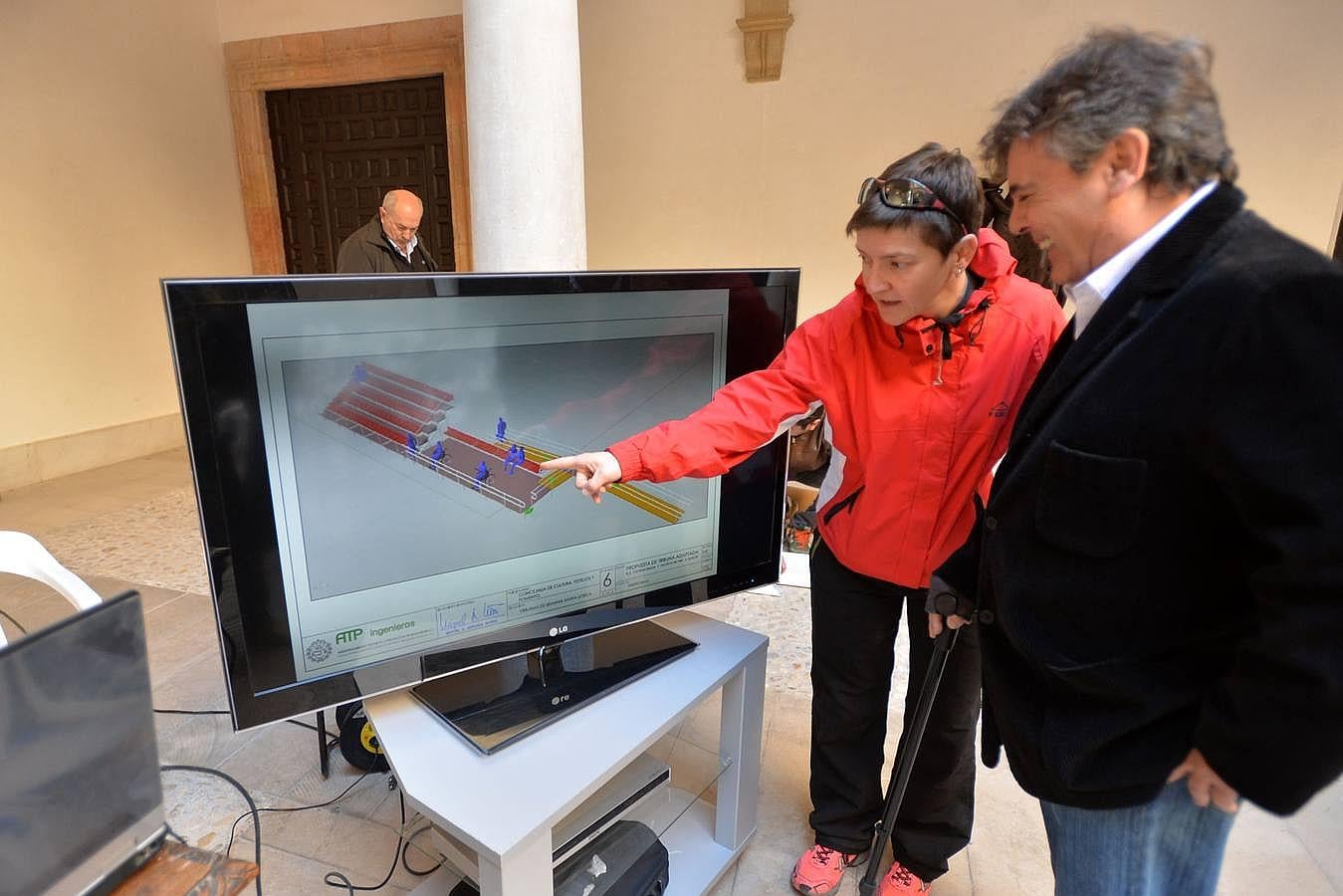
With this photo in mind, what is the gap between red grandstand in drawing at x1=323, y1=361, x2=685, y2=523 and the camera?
109 cm

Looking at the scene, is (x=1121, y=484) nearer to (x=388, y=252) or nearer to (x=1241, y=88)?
(x=388, y=252)

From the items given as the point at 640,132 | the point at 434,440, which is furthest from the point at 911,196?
the point at 640,132

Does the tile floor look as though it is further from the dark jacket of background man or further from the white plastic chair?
the dark jacket of background man

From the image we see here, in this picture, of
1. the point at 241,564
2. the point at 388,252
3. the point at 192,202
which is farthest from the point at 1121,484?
the point at 192,202

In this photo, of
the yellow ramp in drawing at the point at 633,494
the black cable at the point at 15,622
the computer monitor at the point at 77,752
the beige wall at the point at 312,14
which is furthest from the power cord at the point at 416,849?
the beige wall at the point at 312,14

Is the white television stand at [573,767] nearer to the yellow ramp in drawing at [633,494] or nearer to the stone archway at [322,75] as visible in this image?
the yellow ramp in drawing at [633,494]

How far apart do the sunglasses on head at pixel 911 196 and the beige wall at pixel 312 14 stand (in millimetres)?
4679

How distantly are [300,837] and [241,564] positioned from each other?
3.32 ft

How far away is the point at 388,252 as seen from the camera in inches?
148

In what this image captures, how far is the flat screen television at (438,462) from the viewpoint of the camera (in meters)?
1.01

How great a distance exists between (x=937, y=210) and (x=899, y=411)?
32 cm

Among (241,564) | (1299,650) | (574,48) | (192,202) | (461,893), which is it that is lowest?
(461,893)

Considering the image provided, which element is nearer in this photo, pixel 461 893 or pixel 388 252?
pixel 461 893

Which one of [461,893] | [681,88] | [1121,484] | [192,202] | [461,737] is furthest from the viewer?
[192,202]
